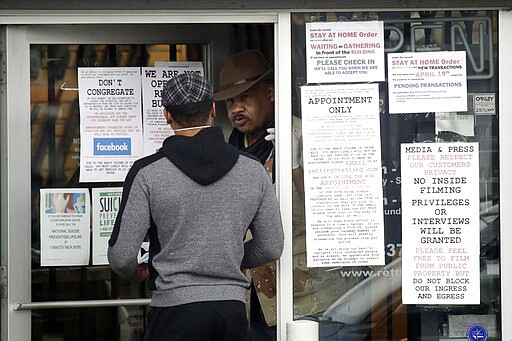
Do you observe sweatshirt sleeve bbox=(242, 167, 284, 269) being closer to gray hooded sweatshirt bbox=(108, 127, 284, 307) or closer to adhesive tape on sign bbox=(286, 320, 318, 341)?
gray hooded sweatshirt bbox=(108, 127, 284, 307)

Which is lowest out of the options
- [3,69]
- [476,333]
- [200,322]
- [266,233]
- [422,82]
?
[476,333]

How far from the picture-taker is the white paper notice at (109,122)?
Result: 5.48 metres

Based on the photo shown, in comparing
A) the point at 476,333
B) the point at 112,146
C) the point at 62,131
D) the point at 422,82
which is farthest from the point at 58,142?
the point at 476,333

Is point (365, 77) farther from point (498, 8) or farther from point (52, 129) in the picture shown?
point (52, 129)

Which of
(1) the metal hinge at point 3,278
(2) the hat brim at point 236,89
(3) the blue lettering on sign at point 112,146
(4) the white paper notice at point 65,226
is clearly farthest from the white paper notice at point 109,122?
(1) the metal hinge at point 3,278

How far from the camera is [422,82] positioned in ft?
16.2

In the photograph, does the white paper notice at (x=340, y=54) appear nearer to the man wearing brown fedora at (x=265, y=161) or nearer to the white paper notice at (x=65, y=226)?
the man wearing brown fedora at (x=265, y=161)

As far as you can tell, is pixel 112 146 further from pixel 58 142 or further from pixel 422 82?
pixel 422 82

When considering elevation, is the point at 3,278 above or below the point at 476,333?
above

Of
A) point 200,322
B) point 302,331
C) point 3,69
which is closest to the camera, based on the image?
point 200,322

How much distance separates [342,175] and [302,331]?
0.76m

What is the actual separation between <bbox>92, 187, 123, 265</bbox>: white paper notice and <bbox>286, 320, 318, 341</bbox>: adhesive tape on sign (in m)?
1.28

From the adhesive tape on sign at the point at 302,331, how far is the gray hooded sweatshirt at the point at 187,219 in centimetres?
53

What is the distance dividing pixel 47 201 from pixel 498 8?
8.26ft
